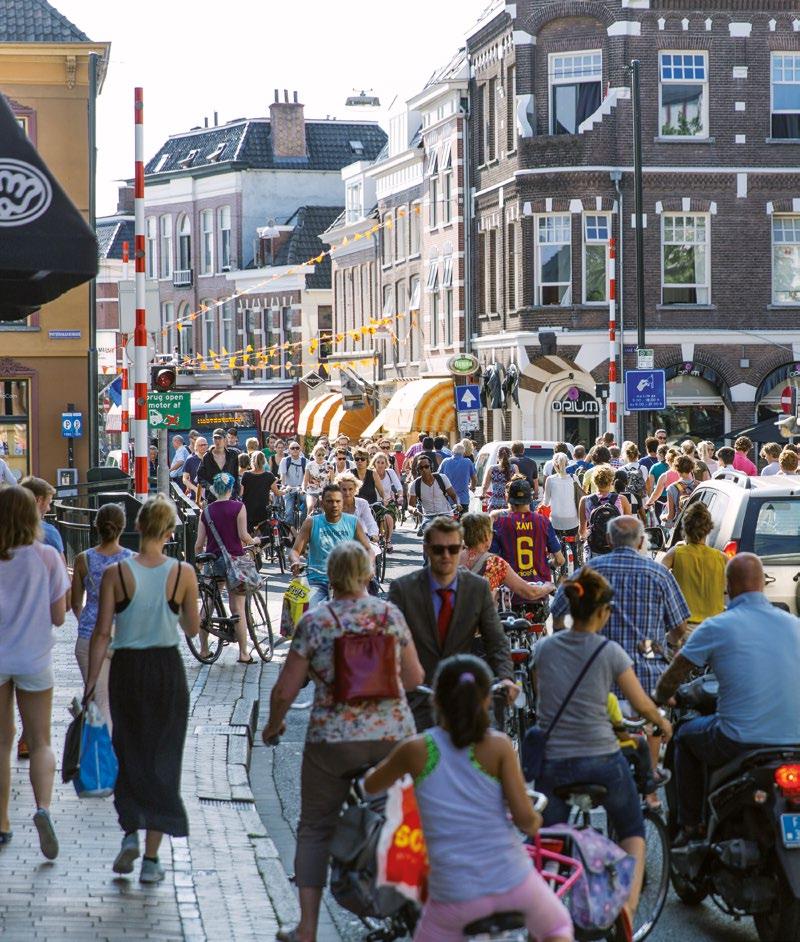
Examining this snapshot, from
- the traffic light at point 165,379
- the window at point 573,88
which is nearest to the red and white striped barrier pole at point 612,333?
the window at point 573,88

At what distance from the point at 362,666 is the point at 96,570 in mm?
3536

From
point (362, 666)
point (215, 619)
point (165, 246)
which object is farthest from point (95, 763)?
point (165, 246)

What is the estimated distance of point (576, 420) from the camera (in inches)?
1815

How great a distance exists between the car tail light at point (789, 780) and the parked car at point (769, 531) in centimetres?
634

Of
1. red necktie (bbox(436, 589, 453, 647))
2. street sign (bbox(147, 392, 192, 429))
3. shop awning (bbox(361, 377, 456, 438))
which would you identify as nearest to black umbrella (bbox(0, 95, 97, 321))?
red necktie (bbox(436, 589, 453, 647))

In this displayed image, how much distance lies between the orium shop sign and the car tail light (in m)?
38.0

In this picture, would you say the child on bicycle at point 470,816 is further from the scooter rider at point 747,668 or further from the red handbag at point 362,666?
the scooter rider at point 747,668

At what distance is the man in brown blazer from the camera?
876 centimetres

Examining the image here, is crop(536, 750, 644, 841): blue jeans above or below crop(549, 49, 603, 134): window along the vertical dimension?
below

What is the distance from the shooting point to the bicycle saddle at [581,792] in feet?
23.3

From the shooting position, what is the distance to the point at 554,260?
44.4 metres

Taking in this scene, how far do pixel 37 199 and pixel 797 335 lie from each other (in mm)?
37317

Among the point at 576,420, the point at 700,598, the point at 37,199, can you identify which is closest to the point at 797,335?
the point at 576,420

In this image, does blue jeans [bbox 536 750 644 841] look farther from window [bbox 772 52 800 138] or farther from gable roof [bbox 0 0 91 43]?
window [bbox 772 52 800 138]
